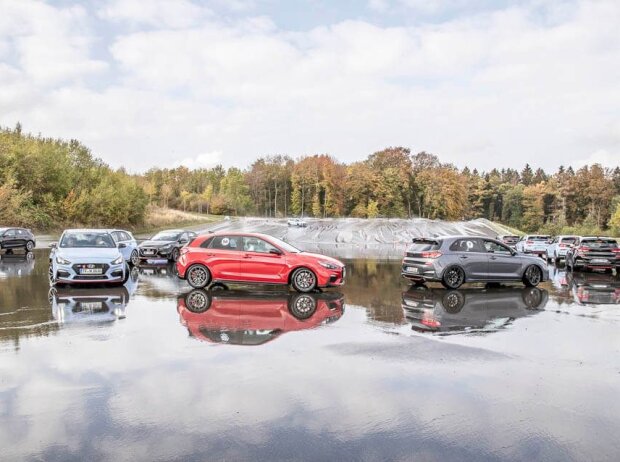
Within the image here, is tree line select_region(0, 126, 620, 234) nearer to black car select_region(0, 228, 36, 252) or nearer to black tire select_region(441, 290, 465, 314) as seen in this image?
black car select_region(0, 228, 36, 252)

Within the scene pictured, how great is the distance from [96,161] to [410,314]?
63.2 meters

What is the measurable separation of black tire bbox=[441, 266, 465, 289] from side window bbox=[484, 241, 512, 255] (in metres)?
1.28

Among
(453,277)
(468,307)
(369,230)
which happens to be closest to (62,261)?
(468,307)

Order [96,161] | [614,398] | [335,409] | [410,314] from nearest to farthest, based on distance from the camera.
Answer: [335,409] → [614,398] → [410,314] → [96,161]

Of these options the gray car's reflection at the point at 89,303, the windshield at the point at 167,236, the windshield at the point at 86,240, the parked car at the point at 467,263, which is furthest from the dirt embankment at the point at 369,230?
the gray car's reflection at the point at 89,303

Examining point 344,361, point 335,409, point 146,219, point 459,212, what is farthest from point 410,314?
point 459,212

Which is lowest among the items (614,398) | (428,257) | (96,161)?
(614,398)

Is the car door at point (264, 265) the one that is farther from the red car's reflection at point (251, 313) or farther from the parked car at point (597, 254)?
the parked car at point (597, 254)

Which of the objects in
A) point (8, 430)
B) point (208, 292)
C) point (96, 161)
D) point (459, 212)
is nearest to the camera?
point (8, 430)

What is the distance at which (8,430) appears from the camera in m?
4.97

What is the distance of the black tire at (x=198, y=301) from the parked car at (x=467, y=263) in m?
6.09

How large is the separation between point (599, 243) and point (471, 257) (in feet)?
32.7

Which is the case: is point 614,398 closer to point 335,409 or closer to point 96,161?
point 335,409

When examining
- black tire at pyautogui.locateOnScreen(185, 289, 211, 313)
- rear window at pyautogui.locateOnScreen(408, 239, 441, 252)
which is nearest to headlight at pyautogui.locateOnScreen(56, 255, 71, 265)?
black tire at pyautogui.locateOnScreen(185, 289, 211, 313)
